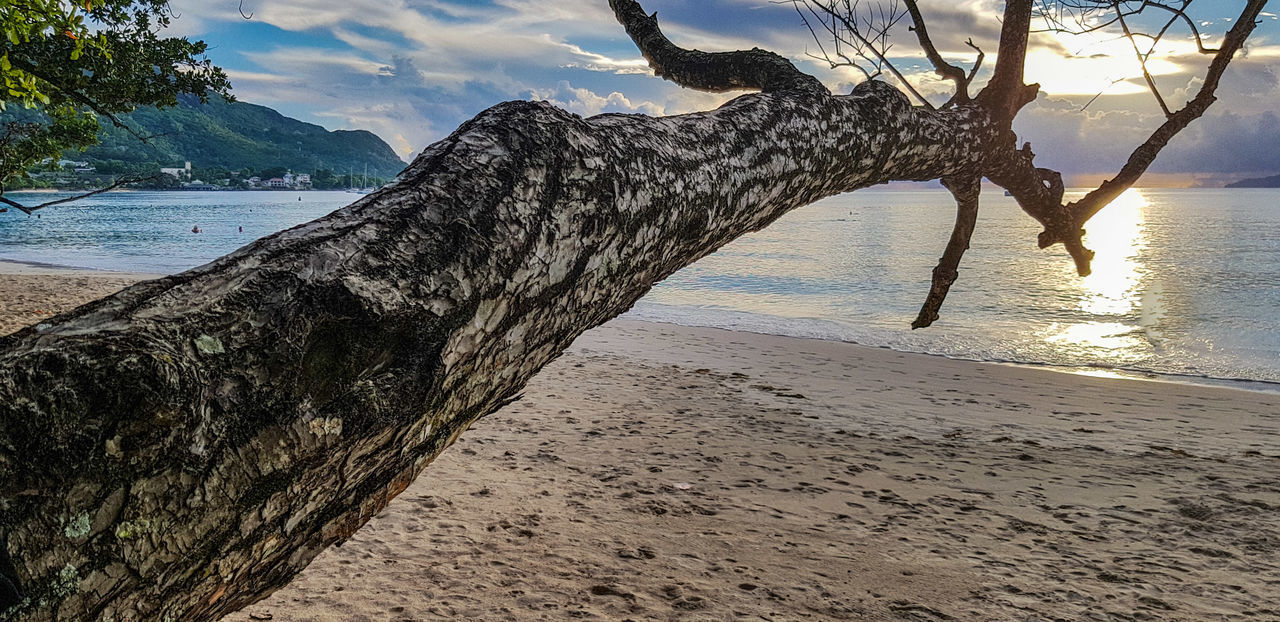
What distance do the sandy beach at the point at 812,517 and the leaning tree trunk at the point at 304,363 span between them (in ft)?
8.19

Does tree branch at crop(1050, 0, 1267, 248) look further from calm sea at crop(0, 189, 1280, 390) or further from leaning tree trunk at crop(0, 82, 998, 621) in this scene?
calm sea at crop(0, 189, 1280, 390)

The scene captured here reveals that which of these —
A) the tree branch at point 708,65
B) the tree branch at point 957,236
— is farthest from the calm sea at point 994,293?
the tree branch at point 708,65

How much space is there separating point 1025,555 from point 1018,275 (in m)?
29.9

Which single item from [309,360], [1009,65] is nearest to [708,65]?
[1009,65]

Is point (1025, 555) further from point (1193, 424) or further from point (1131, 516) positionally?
point (1193, 424)

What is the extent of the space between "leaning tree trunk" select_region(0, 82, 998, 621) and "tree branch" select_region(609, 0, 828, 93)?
3.67 ft

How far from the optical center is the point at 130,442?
850mm

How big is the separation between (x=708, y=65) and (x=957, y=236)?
2.29 metres

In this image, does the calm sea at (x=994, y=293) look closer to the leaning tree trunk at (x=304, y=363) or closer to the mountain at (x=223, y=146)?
the leaning tree trunk at (x=304, y=363)

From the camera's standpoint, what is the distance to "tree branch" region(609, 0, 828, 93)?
2.64 meters

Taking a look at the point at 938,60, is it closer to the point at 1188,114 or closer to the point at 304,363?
the point at 1188,114

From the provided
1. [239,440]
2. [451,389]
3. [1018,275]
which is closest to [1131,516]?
[451,389]

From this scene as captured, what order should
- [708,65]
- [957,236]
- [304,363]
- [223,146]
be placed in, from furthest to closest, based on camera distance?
1. [223,146]
2. [957,236]
3. [708,65]
4. [304,363]

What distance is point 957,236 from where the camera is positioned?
15.3 ft
